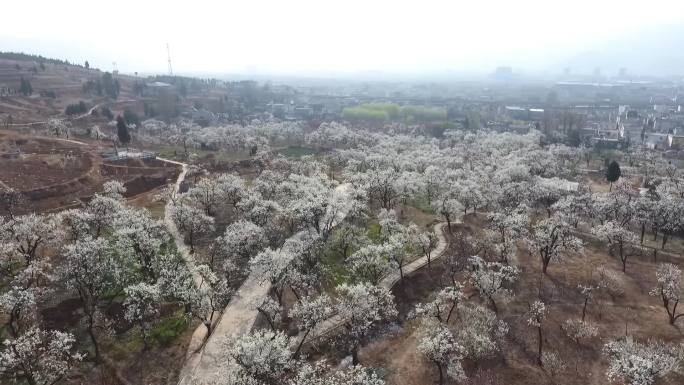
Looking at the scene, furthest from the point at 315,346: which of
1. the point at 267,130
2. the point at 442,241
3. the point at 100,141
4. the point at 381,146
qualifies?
the point at 267,130

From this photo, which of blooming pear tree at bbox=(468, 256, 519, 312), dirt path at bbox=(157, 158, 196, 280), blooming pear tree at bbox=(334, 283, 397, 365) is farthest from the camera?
dirt path at bbox=(157, 158, 196, 280)

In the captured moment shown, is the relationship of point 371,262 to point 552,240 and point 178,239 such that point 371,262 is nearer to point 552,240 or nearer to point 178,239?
point 552,240

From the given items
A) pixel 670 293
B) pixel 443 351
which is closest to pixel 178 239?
pixel 443 351

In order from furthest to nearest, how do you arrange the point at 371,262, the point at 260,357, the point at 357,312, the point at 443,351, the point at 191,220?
the point at 191,220, the point at 371,262, the point at 357,312, the point at 443,351, the point at 260,357

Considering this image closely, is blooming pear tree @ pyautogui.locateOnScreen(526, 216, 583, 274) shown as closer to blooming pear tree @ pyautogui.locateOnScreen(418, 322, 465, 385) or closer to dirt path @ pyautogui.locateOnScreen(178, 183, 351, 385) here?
blooming pear tree @ pyautogui.locateOnScreen(418, 322, 465, 385)

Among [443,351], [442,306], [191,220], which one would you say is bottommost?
[442,306]

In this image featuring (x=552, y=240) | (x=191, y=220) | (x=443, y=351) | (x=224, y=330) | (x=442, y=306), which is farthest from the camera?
(x=191, y=220)

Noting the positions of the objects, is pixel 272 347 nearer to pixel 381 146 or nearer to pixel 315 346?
pixel 315 346

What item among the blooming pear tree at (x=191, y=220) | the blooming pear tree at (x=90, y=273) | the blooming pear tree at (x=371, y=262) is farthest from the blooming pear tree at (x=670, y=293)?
the blooming pear tree at (x=90, y=273)

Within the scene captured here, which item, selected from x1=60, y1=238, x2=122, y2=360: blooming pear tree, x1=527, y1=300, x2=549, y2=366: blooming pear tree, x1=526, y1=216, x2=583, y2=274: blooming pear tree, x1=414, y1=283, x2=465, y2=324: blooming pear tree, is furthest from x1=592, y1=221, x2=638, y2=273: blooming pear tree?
x1=60, y1=238, x2=122, y2=360: blooming pear tree
